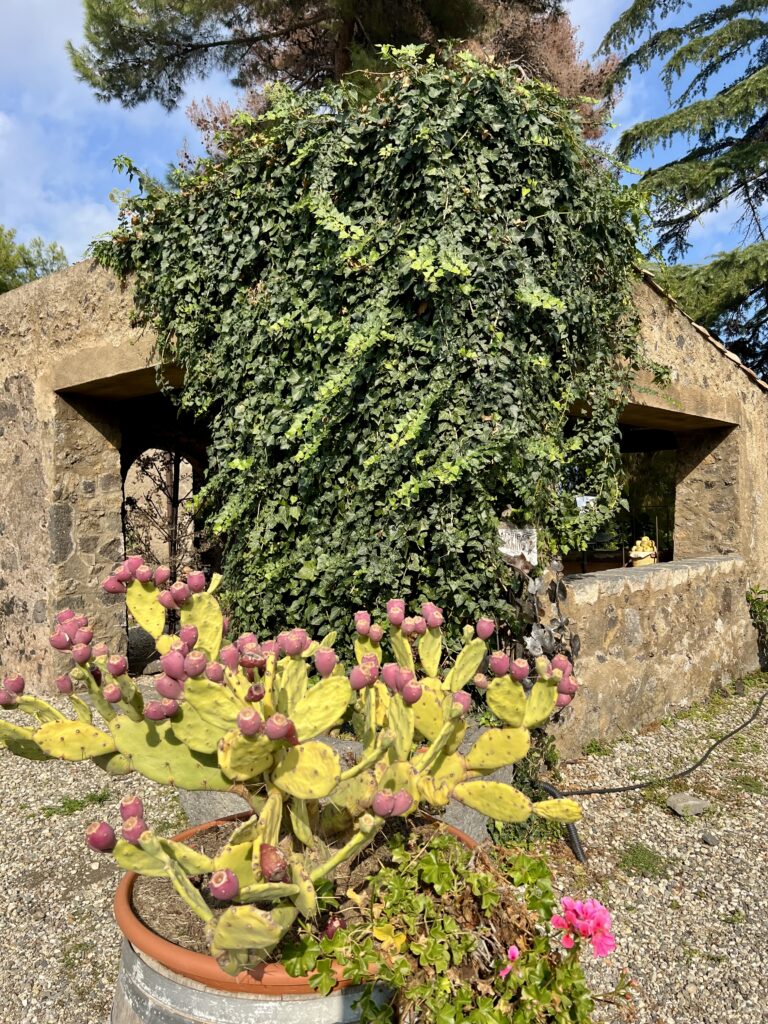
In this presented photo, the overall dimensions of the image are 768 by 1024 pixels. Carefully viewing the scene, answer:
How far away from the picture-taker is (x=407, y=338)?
3340mm

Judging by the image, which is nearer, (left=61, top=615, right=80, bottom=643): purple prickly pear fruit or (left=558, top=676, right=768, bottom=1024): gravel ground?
(left=61, top=615, right=80, bottom=643): purple prickly pear fruit

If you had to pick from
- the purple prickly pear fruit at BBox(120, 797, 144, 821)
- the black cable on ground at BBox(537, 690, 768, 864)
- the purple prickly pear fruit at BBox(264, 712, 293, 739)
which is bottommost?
the black cable on ground at BBox(537, 690, 768, 864)

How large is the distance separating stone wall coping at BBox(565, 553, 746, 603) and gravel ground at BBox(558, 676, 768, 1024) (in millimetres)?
938

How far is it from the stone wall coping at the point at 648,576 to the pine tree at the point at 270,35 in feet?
19.6

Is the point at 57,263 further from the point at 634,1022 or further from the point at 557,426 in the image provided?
the point at 634,1022

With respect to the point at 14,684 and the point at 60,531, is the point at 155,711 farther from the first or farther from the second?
the point at 60,531

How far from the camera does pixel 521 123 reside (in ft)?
11.2

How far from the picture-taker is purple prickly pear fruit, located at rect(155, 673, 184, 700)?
4.24 ft

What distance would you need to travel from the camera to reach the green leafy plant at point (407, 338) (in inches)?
130

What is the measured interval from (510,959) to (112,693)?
910 mm

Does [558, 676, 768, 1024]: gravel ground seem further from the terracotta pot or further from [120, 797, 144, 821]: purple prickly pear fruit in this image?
[120, 797, 144, 821]: purple prickly pear fruit

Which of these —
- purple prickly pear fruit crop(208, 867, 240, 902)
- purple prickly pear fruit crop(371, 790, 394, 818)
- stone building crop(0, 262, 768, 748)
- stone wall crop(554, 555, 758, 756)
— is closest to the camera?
purple prickly pear fruit crop(208, 867, 240, 902)

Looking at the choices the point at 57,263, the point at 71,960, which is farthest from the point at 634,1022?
A: the point at 57,263

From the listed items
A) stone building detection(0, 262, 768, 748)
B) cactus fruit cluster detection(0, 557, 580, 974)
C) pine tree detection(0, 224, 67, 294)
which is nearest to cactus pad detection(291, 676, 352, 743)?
cactus fruit cluster detection(0, 557, 580, 974)
